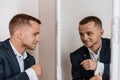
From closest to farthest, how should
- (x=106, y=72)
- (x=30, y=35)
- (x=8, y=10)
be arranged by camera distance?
(x=106, y=72), (x=30, y=35), (x=8, y=10)

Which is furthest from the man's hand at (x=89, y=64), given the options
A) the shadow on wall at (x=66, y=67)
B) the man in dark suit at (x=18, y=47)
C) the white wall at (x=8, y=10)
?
the white wall at (x=8, y=10)

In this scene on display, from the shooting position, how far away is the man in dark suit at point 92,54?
3.58 ft

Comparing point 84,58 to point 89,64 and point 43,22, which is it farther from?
point 43,22

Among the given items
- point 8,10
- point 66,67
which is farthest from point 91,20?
point 8,10

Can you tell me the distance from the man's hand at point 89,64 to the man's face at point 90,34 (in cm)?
7

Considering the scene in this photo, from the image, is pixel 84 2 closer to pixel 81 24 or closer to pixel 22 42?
pixel 81 24

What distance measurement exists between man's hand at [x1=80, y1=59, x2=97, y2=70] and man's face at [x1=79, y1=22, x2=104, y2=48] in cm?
7

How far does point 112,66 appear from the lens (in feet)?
3.23

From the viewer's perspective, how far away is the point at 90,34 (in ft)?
3.79

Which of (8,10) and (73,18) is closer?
(73,18)

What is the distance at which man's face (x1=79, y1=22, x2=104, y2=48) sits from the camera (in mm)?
1128

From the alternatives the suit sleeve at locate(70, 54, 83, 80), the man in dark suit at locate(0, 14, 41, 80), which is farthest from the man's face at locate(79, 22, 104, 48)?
the man in dark suit at locate(0, 14, 41, 80)

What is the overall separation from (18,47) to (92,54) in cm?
35

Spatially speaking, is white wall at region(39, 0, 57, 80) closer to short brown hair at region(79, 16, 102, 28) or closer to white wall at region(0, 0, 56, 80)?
white wall at region(0, 0, 56, 80)
